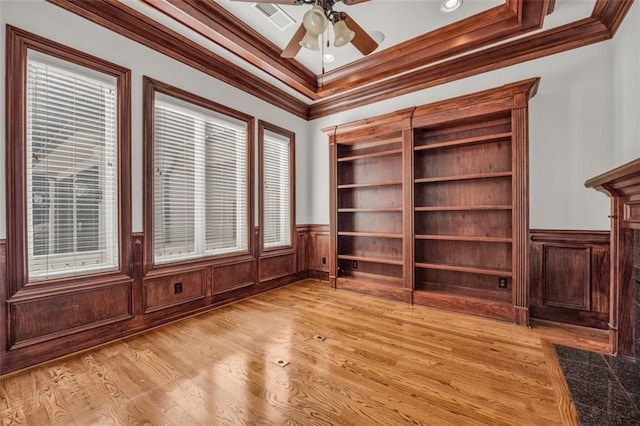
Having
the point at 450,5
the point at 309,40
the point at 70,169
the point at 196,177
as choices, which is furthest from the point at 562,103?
the point at 70,169

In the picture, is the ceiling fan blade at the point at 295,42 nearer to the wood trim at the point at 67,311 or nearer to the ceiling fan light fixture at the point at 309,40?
the ceiling fan light fixture at the point at 309,40

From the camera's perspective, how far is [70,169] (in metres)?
2.33

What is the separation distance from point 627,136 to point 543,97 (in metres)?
0.84

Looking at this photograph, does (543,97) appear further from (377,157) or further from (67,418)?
(67,418)

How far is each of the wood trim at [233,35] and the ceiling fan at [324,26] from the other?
2.71ft

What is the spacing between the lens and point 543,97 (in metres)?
2.90

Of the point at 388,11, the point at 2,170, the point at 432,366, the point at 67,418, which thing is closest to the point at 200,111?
the point at 2,170

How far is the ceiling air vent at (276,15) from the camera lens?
257 centimetres

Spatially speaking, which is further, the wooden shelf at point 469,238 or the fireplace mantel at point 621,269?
the wooden shelf at point 469,238

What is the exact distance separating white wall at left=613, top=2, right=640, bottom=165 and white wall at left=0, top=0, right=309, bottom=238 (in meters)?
3.84

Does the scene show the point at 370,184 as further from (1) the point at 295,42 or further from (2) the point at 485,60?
(1) the point at 295,42

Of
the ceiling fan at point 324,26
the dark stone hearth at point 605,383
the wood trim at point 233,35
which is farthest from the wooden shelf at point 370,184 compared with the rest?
the dark stone hearth at point 605,383

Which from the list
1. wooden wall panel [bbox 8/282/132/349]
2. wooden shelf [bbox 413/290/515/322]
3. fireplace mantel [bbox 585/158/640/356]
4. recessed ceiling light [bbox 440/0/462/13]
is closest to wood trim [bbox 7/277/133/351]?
wooden wall panel [bbox 8/282/132/349]

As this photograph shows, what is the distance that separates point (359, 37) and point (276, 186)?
2.50 meters
